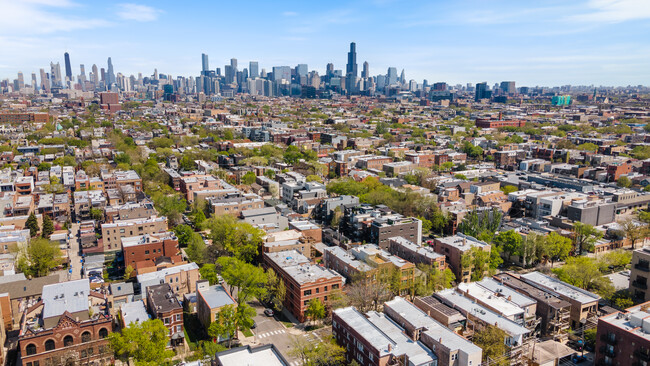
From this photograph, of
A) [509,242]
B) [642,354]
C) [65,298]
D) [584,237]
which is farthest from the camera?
[584,237]

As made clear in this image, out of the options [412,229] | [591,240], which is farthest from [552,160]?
[412,229]

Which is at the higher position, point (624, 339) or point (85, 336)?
point (624, 339)

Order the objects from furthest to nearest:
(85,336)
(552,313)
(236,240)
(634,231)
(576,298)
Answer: (634,231) → (236,240) → (576,298) → (552,313) → (85,336)

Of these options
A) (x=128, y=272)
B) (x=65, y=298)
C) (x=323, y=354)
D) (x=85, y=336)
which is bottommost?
(x=128, y=272)

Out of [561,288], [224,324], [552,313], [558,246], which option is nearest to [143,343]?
[224,324]

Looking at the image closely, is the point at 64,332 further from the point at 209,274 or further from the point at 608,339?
the point at 608,339

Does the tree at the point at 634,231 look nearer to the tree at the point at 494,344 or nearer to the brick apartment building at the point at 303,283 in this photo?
the tree at the point at 494,344

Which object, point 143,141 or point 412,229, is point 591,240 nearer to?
point 412,229

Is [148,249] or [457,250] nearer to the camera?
[457,250]
